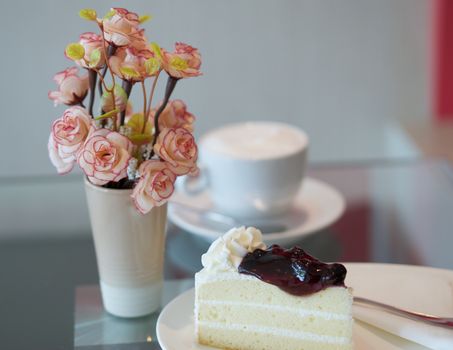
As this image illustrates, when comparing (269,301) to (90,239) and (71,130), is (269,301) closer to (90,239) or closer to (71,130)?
(71,130)

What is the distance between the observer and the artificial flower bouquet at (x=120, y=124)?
0.90 meters

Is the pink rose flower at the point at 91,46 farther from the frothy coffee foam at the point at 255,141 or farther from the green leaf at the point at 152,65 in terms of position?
the frothy coffee foam at the point at 255,141

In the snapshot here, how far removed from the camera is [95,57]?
2.98 feet

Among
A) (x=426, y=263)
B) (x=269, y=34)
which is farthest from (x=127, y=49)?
(x=269, y=34)

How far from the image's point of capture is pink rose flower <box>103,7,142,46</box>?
0.89 metres

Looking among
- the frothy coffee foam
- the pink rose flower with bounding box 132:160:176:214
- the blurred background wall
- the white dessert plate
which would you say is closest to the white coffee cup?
the frothy coffee foam

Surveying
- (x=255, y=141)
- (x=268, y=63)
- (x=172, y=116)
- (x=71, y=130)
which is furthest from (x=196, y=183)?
(x=268, y=63)

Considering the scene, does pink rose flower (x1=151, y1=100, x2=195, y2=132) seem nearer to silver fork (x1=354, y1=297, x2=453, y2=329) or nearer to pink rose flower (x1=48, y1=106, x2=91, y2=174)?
pink rose flower (x1=48, y1=106, x2=91, y2=174)

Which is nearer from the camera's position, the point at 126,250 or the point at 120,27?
the point at 120,27

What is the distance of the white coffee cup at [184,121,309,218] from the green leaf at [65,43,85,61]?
411 millimetres

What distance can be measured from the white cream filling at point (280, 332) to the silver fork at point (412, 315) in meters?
0.11

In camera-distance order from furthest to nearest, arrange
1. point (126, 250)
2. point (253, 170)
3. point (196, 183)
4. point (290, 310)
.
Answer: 1. point (196, 183)
2. point (253, 170)
3. point (126, 250)
4. point (290, 310)

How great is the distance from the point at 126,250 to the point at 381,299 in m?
0.36

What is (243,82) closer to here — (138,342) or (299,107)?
(299,107)
